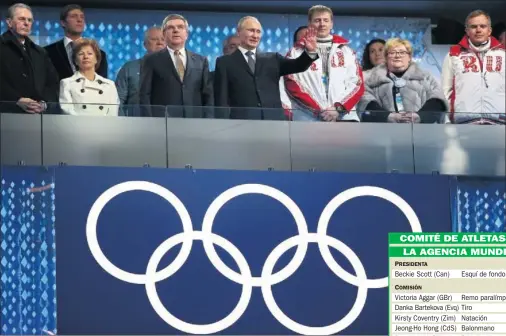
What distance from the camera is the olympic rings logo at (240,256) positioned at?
14.5 meters

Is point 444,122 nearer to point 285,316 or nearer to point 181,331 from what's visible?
point 285,316

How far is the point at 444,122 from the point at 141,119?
136 inches

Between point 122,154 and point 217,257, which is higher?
point 122,154

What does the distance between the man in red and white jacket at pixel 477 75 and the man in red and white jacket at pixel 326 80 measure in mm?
1150

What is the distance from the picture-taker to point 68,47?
15898mm

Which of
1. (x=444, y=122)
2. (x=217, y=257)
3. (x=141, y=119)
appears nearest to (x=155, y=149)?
(x=141, y=119)

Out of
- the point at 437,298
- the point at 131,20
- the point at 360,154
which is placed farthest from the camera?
the point at 131,20

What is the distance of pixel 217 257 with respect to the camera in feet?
48.2

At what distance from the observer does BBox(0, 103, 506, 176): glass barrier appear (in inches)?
573

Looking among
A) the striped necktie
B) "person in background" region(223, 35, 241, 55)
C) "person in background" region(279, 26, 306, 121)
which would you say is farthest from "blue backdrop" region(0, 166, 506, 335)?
"person in background" region(223, 35, 241, 55)

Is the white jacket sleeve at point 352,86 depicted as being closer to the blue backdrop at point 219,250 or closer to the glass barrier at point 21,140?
the blue backdrop at point 219,250

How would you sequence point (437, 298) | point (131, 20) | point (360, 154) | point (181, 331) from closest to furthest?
point (437, 298) < point (181, 331) < point (360, 154) < point (131, 20)

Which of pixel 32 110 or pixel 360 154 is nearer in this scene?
pixel 32 110

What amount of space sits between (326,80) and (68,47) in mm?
2993
